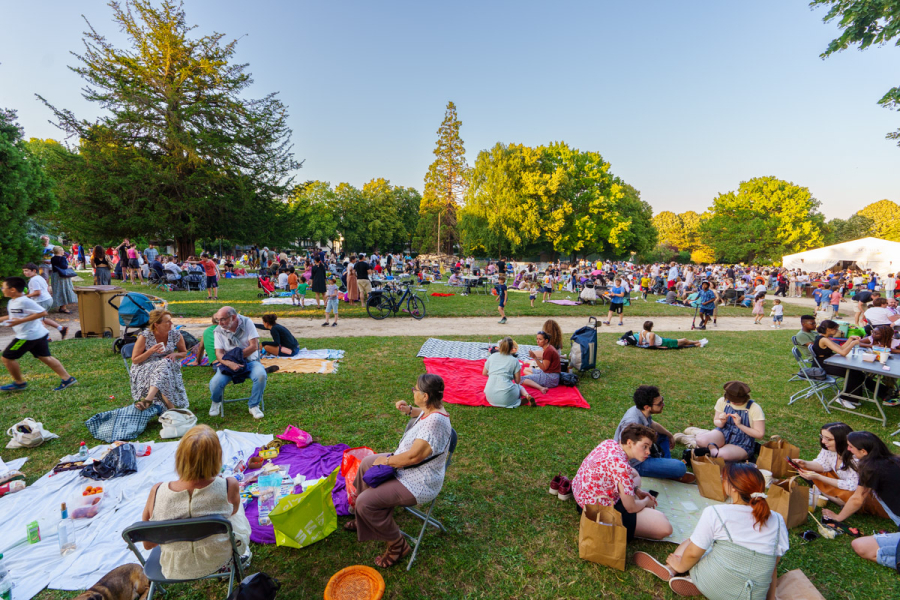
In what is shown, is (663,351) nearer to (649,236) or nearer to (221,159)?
(221,159)

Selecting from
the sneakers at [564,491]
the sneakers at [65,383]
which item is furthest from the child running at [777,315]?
the sneakers at [65,383]

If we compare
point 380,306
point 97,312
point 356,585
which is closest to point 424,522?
point 356,585

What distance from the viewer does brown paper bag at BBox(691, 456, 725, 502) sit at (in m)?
4.02

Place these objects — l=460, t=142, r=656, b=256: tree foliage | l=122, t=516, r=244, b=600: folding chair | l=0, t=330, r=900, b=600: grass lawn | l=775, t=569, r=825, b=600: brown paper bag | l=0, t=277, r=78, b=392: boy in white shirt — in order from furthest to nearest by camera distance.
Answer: l=460, t=142, r=656, b=256: tree foliage, l=0, t=277, r=78, b=392: boy in white shirt, l=0, t=330, r=900, b=600: grass lawn, l=775, t=569, r=825, b=600: brown paper bag, l=122, t=516, r=244, b=600: folding chair

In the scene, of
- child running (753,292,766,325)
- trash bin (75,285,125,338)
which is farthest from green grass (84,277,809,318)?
trash bin (75,285,125,338)

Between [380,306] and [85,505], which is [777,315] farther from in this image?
[85,505]

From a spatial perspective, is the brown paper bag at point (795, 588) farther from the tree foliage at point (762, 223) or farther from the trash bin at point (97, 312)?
the tree foliage at point (762, 223)

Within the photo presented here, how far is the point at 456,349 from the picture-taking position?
31.7 ft

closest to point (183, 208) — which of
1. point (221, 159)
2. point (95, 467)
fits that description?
point (221, 159)

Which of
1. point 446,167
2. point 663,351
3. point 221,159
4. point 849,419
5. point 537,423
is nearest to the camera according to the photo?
point 537,423

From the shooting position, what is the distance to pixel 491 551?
3258mm

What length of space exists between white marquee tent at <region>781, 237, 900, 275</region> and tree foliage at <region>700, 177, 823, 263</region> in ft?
54.2

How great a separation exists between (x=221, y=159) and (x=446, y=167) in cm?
2653

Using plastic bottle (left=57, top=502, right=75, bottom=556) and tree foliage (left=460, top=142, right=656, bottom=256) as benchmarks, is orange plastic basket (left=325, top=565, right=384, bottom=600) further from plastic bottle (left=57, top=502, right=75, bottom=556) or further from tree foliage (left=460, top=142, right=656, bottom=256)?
tree foliage (left=460, top=142, right=656, bottom=256)
